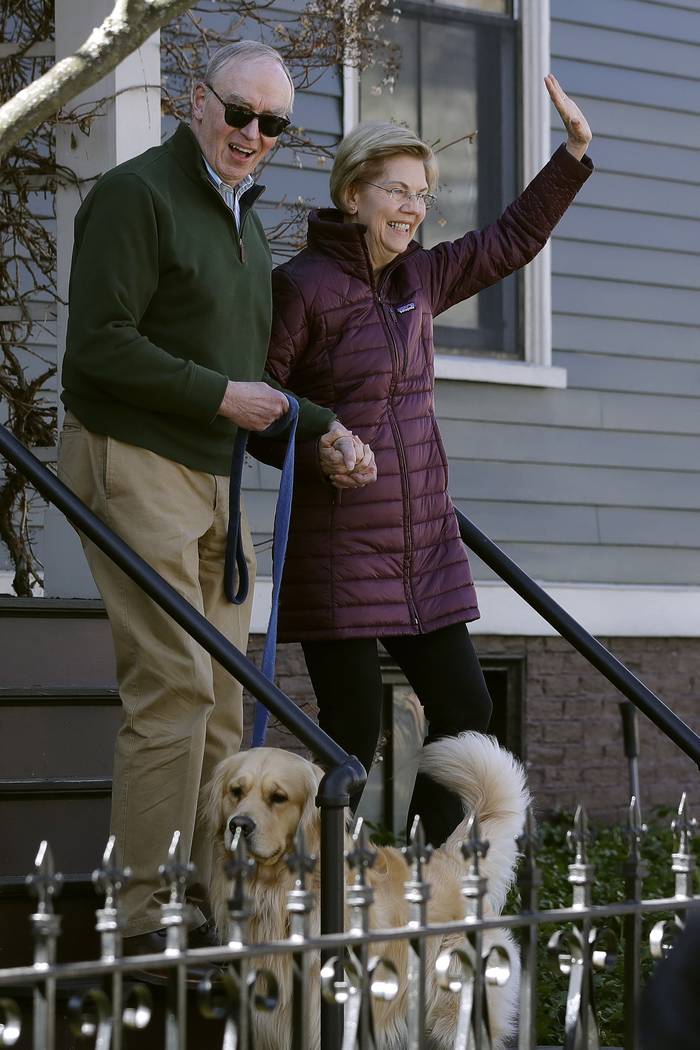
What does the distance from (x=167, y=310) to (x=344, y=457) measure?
1.75ft

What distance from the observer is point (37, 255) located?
5582 millimetres

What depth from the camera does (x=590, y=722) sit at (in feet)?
25.5

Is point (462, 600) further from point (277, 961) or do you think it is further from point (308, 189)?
point (308, 189)

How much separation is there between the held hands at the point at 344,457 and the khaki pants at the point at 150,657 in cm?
28

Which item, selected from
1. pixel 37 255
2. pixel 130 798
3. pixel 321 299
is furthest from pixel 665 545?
pixel 130 798

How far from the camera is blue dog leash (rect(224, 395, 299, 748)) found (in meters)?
3.59

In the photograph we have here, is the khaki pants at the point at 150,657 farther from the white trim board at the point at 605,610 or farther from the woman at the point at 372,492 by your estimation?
the white trim board at the point at 605,610

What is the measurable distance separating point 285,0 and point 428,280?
10.7ft

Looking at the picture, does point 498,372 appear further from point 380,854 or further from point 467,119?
point 380,854

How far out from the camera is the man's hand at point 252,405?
11.6 feet

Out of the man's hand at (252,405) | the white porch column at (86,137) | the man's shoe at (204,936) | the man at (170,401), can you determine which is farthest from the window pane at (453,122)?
the man's shoe at (204,936)

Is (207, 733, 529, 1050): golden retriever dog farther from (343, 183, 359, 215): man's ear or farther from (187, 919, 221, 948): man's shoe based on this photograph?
(343, 183, 359, 215): man's ear

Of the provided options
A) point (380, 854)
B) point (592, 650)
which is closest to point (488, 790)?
point (380, 854)

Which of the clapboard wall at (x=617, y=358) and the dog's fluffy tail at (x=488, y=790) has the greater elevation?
the clapboard wall at (x=617, y=358)
